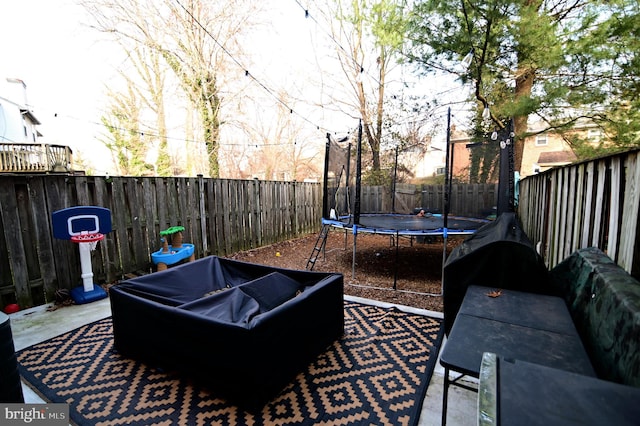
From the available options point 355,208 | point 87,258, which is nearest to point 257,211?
point 355,208

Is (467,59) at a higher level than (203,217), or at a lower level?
higher

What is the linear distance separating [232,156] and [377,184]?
6757 millimetres

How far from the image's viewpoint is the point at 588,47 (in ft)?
12.7

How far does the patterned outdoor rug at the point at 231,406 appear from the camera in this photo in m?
1.52

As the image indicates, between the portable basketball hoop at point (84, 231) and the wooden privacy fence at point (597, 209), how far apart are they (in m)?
4.25

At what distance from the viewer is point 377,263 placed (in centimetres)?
495

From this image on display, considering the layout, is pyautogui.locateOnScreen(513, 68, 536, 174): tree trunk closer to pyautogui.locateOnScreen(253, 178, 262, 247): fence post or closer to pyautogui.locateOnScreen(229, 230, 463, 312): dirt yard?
pyautogui.locateOnScreen(229, 230, 463, 312): dirt yard

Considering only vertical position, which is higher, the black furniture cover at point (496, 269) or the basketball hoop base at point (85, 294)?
the black furniture cover at point (496, 269)

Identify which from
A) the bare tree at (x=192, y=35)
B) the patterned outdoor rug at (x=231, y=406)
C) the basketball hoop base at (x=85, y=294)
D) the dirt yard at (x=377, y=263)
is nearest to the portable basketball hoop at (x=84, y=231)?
the basketball hoop base at (x=85, y=294)

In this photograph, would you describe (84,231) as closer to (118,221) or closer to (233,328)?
(118,221)

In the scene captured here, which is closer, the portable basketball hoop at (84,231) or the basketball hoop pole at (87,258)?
the portable basketball hoop at (84,231)

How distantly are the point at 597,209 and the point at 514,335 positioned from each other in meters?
1.19

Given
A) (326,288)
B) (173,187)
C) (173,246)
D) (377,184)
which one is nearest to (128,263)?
(173,246)

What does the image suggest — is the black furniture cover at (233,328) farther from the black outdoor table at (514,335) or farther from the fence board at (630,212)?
the fence board at (630,212)
